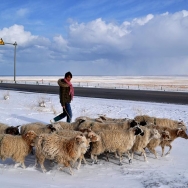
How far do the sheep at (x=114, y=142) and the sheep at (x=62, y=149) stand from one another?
81cm

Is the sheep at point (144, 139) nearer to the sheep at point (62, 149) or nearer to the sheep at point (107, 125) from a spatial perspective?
the sheep at point (107, 125)

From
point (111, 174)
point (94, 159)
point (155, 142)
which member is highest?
point (155, 142)

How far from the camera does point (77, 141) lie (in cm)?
695

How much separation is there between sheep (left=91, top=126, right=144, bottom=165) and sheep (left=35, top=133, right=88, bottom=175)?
814 mm

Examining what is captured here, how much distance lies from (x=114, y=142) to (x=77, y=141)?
1387 mm

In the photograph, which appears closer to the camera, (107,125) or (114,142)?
(114,142)

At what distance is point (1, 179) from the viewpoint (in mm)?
6289

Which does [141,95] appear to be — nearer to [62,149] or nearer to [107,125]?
[107,125]

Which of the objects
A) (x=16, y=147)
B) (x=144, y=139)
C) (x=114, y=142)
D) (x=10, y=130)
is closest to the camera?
(x=16, y=147)

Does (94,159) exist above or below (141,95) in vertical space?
below

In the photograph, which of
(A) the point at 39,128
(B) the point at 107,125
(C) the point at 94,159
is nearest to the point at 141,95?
(B) the point at 107,125

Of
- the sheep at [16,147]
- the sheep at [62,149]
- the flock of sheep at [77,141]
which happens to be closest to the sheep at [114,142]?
the flock of sheep at [77,141]

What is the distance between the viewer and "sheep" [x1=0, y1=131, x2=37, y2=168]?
7184 millimetres

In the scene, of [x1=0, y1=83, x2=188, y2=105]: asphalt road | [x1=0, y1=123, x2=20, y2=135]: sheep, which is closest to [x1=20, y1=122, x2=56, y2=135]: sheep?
[x1=0, y1=123, x2=20, y2=135]: sheep
